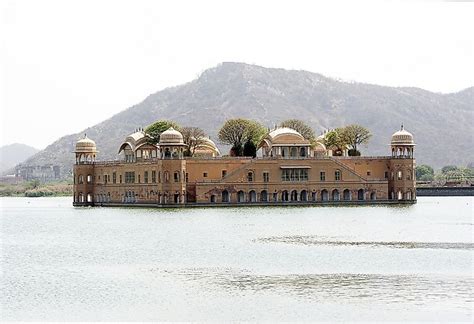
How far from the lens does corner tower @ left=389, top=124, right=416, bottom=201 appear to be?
8112cm

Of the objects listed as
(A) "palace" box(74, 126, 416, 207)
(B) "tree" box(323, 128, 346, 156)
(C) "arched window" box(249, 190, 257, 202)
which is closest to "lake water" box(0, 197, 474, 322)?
(A) "palace" box(74, 126, 416, 207)

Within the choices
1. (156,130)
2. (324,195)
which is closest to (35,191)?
(156,130)

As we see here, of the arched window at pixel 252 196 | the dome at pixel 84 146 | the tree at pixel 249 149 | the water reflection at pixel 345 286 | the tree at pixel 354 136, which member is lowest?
the water reflection at pixel 345 286

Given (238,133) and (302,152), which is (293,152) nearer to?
(302,152)

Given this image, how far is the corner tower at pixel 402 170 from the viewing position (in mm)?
81125

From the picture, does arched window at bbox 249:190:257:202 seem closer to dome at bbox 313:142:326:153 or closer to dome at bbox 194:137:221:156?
dome at bbox 194:137:221:156

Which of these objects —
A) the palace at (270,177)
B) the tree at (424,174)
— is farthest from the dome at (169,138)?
the tree at (424,174)

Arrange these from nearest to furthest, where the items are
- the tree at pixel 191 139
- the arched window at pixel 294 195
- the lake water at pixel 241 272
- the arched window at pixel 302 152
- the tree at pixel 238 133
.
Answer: the lake water at pixel 241 272
the arched window at pixel 294 195
the arched window at pixel 302 152
the tree at pixel 238 133
the tree at pixel 191 139

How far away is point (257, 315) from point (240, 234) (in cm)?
2228

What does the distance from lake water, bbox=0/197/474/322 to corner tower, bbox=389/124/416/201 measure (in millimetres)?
29281

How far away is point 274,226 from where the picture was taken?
5047 centimetres

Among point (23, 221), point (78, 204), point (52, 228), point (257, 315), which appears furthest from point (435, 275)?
point (78, 204)

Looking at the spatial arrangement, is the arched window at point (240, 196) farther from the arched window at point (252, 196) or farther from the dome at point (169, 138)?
the dome at point (169, 138)

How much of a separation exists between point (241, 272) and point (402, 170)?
174 feet
